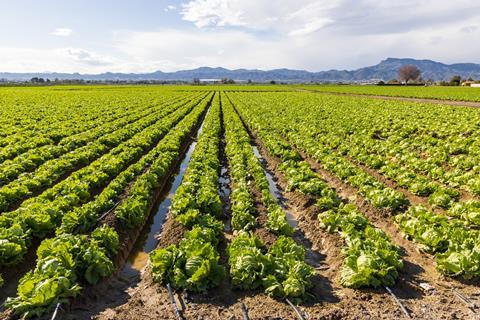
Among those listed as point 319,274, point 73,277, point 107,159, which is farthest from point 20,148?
point 319,274

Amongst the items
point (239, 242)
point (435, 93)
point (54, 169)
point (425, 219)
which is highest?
point (435, 93)

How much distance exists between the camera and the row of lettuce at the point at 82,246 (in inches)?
228

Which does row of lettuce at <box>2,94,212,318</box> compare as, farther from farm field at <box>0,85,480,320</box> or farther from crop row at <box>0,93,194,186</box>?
crop row at <box>0,93,194,186</box>

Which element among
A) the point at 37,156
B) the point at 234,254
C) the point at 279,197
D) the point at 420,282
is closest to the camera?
the point at 420,282

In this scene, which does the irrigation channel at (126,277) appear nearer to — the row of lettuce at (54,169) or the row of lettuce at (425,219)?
the row of lettuce at (54,169)

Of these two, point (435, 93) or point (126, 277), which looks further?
point (435, 93)

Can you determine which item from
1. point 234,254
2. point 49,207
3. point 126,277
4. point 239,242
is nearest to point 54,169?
point 49,207

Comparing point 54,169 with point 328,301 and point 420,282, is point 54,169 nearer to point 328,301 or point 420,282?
point 328,301

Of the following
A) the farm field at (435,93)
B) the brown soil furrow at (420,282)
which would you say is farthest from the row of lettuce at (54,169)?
the farm field at (435,93)

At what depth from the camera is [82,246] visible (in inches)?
276

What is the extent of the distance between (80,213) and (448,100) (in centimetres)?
6045

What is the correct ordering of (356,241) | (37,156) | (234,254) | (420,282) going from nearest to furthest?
(420,282), (234,254), (356,241), (37,156)

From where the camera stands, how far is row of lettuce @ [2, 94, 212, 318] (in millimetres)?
5793

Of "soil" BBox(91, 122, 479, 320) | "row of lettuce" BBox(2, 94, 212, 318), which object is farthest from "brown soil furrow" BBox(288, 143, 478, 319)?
"row of lettuce" BBox(2, 94, 212, 318)
